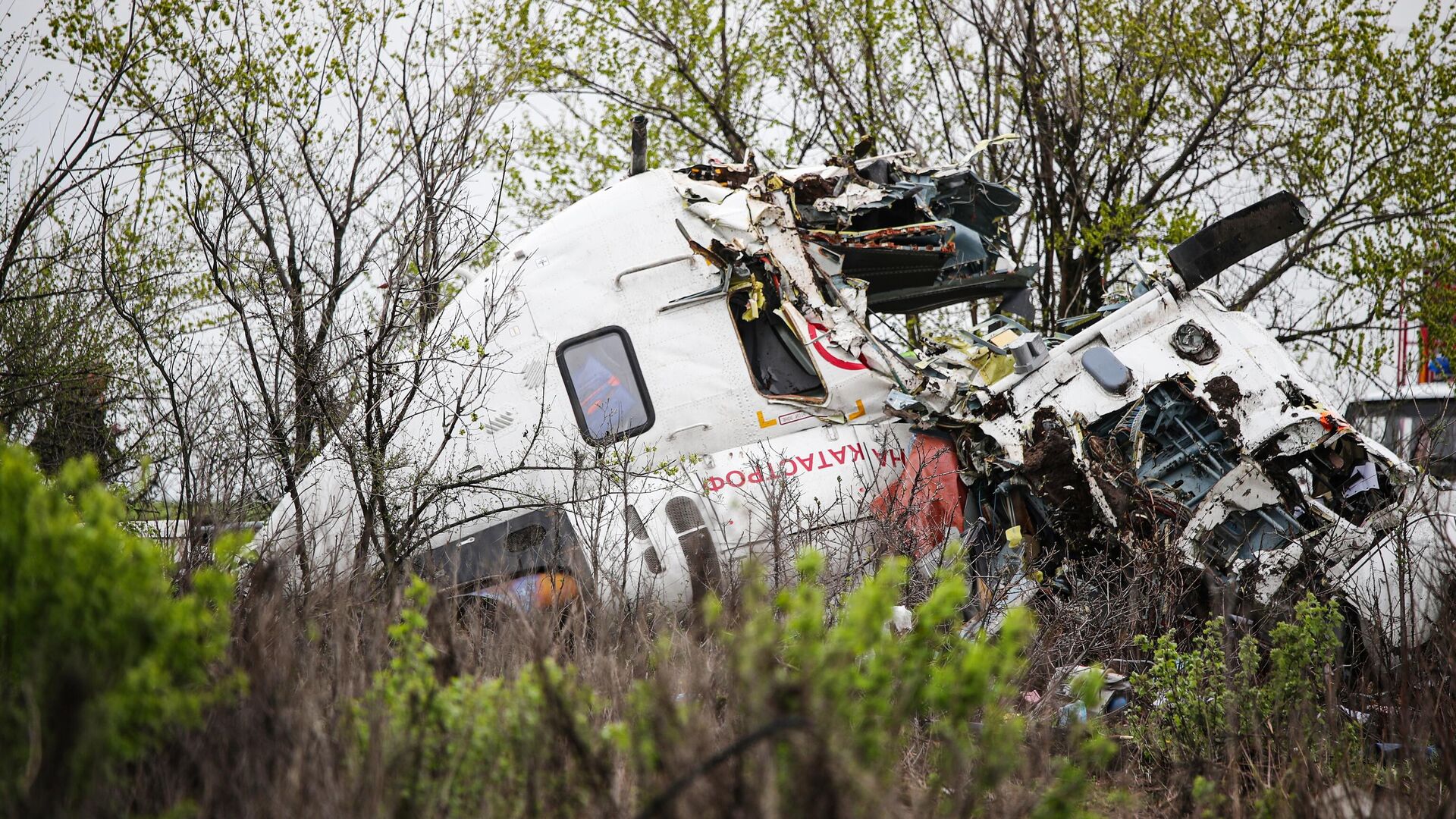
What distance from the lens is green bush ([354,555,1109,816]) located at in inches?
89.7

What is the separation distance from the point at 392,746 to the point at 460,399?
128 inches

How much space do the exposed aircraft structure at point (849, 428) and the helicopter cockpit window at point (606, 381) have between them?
0.01 metres

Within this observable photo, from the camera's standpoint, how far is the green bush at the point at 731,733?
7.48 feet

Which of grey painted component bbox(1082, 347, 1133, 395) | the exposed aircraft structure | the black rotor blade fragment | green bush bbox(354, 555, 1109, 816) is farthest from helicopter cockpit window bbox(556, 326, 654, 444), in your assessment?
the black rotor blade fragment

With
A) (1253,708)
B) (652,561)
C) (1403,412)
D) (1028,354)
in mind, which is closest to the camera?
(1253,708)

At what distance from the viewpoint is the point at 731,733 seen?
3152 millimetres

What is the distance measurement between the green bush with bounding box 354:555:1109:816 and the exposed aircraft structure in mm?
2327

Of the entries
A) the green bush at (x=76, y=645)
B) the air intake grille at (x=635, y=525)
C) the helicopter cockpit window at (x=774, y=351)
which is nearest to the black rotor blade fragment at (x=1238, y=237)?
the helicopter cockpit window at (x=774, y=351)

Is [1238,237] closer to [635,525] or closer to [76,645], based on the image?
[635,525]

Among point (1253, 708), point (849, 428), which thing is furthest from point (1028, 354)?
point (1253, 708)

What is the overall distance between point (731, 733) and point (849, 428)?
3.28 metres

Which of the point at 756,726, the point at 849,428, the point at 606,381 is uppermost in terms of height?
the point at 606,381

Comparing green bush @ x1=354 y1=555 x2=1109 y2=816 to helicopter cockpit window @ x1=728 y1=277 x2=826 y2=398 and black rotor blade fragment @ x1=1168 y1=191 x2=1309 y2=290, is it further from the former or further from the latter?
black rotor blade fragment @ x1=1168 y1=191 x2=1309 y2=290

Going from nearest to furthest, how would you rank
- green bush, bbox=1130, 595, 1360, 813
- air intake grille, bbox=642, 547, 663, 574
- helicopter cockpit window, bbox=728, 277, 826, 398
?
green bush, bbox=1130, 595, 1360, 813 → air intake grille, bbox=642, 547, 663, 574 → helicopter cockpit window, bbox=728, 277, 826, 398
